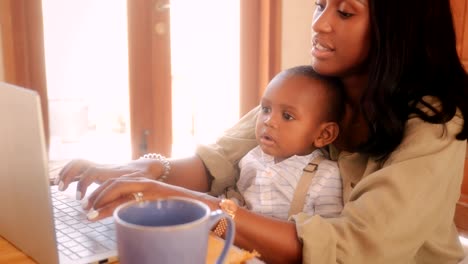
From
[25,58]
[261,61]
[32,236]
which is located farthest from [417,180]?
[261,61]

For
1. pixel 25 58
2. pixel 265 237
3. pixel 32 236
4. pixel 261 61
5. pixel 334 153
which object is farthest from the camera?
pixel 261 61

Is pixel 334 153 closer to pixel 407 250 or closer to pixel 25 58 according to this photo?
pixel 407 250

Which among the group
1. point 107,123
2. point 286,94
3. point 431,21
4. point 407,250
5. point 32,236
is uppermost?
point 431,21

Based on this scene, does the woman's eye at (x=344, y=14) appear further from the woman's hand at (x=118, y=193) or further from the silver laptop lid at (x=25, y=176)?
the silver laptop lid at (x=25, y=176)

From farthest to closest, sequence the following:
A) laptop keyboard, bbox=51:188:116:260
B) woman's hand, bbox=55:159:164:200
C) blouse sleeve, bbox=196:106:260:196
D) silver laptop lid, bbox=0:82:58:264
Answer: blouse sleeve, bbox=196:106:260:196
woman's hand, bbox=55:159:164:200
laptop keyboard, bbox=51:188:116:260
silver laptop lid, bbox=0:82:58:264

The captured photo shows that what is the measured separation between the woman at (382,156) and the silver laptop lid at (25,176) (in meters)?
0.10

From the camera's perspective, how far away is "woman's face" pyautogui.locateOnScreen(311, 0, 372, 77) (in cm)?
110

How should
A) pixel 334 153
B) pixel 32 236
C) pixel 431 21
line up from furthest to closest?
pixel 334 153 < pixel 431 21 < pixel 32 236

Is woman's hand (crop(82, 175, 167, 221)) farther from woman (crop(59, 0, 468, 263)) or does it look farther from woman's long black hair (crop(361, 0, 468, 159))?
woman's long black hair (crop(361, 0, 468, 159))

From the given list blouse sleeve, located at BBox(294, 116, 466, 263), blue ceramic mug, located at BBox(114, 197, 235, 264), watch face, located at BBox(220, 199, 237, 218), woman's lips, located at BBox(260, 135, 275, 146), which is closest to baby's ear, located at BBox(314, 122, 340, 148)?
woman's lips, located at BBox(260, 135, 275, 146)

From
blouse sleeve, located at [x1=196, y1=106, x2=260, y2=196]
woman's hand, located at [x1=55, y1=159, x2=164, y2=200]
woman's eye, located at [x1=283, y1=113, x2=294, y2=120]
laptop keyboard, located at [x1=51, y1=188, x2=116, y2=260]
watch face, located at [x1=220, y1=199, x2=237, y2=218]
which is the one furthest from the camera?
blouse sleeve, located at [x1=196, y1=106, x2=260, y2=196]

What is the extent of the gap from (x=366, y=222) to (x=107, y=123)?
8.26ft

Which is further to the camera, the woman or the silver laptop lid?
the woman

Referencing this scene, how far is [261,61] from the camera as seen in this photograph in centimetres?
314
